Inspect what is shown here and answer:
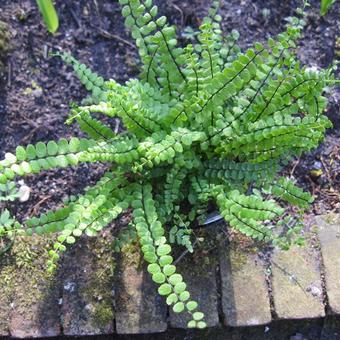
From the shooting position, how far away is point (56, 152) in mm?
2090

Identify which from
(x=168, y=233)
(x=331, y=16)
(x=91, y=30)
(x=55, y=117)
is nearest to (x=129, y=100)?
(x=168, y=233)

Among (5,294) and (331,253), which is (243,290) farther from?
(5,294)

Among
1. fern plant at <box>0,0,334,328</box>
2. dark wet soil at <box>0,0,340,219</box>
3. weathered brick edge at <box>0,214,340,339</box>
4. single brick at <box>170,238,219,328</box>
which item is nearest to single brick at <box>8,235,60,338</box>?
weathered brick edge at <box>0,214,340,339</box>

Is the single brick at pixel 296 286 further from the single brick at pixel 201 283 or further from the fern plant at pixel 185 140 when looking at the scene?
the fern plant at pixel 185 140

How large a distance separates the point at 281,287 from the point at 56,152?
115cm

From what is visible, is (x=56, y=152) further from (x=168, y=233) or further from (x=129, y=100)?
(x=168, y=233)

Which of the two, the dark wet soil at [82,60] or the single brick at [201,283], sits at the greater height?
Result: the dark wet soil at [82,60]

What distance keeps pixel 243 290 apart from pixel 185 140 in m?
0.79

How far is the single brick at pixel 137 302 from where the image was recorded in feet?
8.29

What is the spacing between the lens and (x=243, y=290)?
101 inches

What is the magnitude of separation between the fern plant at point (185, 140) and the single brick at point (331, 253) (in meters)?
0.41

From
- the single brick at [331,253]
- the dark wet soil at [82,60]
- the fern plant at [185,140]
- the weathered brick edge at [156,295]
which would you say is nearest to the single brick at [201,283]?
the weathered brick edge at [156,295]

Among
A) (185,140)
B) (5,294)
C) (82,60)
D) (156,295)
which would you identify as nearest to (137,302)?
(156,295)

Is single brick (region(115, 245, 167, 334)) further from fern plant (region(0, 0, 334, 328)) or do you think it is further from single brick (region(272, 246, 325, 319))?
single brick (region(272, 246, 325, 319))
